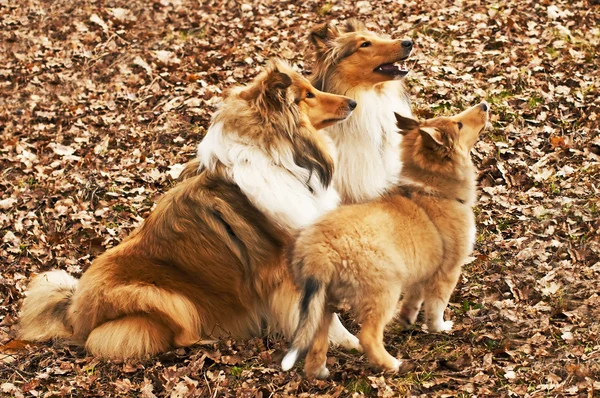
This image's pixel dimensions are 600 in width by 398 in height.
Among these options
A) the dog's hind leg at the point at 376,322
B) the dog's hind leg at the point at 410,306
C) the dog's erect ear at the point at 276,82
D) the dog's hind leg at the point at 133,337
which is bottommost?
the dog's hind leg at the point at 410,306

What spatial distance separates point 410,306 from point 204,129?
14.8 ft

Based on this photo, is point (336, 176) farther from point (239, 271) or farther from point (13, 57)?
point (13, 57)

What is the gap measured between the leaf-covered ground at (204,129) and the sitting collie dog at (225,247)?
18cm

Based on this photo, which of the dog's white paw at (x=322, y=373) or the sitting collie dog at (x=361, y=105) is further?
the sitting collie dog at (x=361, y=105)

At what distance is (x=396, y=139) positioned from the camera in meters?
6.32

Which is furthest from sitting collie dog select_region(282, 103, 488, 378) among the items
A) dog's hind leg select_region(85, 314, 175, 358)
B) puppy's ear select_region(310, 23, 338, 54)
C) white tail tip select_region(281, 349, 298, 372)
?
puppy's ear select_region(310, 23, 338, 54)

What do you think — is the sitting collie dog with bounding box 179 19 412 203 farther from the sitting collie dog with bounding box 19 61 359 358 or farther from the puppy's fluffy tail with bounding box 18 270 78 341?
the puppy's fluffy tail with bounding box 18 270 78 341

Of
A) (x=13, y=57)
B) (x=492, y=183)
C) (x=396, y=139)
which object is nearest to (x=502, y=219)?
(x=492, y=183)

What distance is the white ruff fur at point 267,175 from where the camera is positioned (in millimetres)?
5145

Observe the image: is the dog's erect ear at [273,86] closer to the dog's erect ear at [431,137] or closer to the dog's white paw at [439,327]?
the dog's erect ear at [431,137]

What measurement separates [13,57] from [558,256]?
29.7 ft

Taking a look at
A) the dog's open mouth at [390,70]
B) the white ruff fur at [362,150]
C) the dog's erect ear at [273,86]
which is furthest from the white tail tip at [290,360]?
the dog's open mouth at [390,70]

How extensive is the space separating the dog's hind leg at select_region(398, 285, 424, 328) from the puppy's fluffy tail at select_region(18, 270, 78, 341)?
97.5 inches

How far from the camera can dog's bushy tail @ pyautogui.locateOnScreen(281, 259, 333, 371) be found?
168 inches
